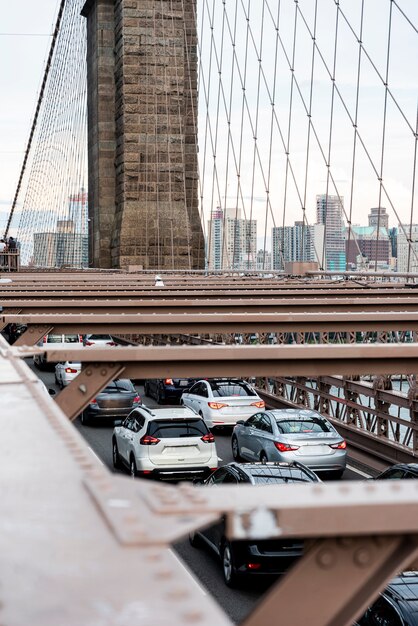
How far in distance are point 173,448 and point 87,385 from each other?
10.3 meters

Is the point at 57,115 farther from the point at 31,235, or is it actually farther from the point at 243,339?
the point at 243,339

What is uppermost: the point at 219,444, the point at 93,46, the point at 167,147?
the point at 93,46

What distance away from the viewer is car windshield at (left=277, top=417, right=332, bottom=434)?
18984mm

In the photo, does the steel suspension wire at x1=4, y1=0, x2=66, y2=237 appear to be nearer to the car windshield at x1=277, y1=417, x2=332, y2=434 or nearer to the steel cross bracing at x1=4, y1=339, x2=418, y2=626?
the car windshield at x1=277, y1=417, x2=332, y2=434

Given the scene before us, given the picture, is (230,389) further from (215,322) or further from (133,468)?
(215,322)

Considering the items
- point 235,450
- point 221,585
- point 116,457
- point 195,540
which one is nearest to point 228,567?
point 221,585

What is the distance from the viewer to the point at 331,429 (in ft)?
62.3

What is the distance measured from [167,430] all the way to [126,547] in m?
16.2

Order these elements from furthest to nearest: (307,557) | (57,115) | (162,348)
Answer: (57,115) < (162,348) < (307,557)

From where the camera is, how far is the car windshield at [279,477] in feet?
43.8

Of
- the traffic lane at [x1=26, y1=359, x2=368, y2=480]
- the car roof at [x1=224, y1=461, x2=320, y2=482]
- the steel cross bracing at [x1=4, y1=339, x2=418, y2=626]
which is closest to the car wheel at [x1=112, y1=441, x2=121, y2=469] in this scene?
the traffic lane at [x1=26, y1=359, x2=368, y2=480]

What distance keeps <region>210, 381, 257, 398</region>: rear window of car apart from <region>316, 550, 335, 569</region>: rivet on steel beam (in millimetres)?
21986

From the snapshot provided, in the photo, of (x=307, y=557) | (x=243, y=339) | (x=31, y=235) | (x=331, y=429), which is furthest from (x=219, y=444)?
(x=31, y=235)

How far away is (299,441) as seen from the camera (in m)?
18.8
